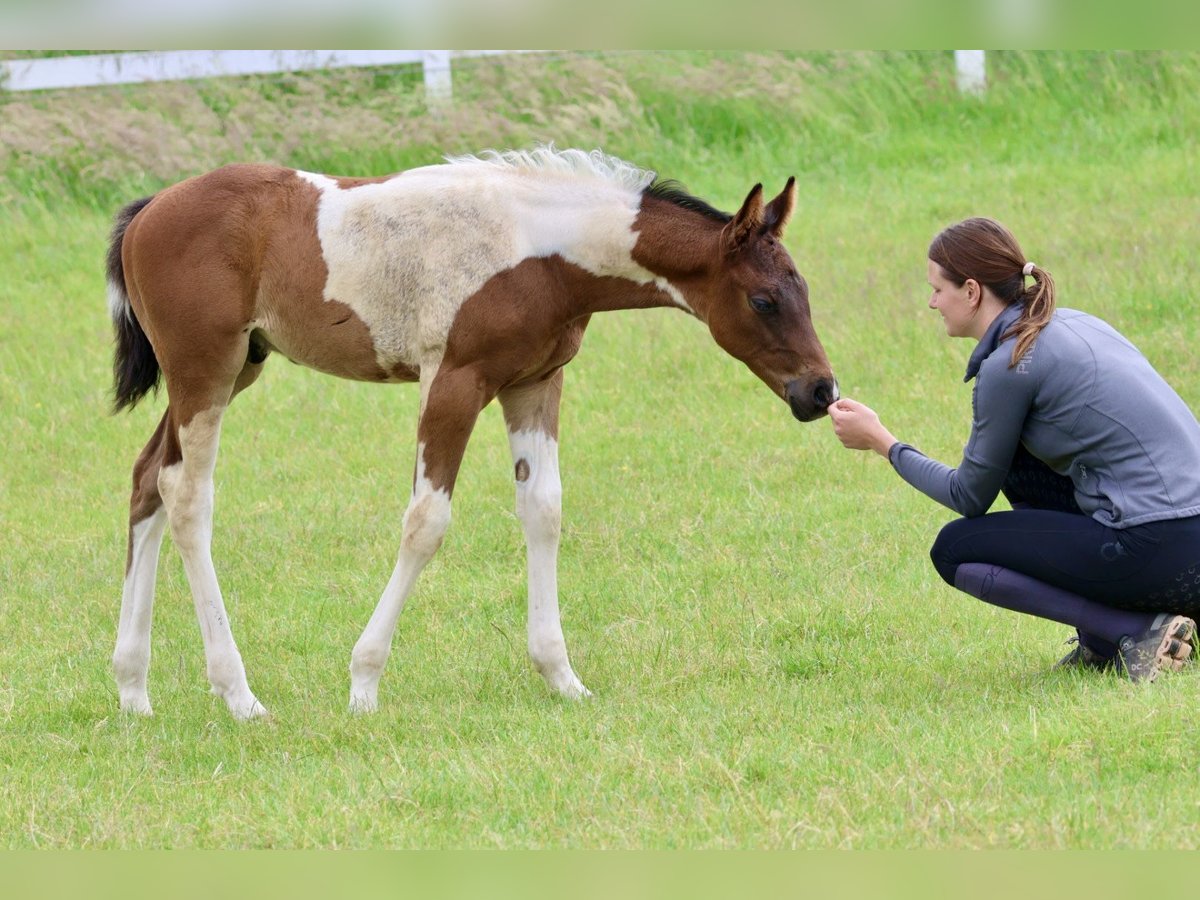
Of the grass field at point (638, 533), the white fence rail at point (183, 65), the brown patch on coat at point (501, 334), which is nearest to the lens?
the grass field at point (638, 533)

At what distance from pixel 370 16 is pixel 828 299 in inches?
292

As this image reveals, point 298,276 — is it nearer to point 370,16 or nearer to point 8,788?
point 370,16

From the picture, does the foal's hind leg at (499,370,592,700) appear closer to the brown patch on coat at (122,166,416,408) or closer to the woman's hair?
the brown patch on coat at (122,166,416,408)

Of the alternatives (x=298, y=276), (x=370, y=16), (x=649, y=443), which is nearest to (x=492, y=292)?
(x=298, y=276)

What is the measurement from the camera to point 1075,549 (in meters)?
5.04

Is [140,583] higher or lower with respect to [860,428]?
lower

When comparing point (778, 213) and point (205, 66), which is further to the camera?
point (205, 66)

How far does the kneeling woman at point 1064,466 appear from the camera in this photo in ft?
16.2

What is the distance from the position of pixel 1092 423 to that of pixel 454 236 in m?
2.36

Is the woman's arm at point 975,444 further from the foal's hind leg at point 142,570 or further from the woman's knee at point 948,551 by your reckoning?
the foal's hind leg at point 142,570

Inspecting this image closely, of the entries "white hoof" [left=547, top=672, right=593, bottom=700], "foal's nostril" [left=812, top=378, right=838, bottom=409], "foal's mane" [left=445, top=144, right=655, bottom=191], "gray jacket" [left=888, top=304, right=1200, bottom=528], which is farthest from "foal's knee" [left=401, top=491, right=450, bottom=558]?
"gray jacket" [left=888, top=304, right=1200, bottom=528]

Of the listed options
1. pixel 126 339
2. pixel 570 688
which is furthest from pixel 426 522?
pixel 126 339

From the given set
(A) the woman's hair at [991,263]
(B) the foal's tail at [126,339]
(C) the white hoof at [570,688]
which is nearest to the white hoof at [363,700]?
(C) the white hoof at [570,688]

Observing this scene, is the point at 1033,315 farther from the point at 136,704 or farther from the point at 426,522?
the point at 136,704
